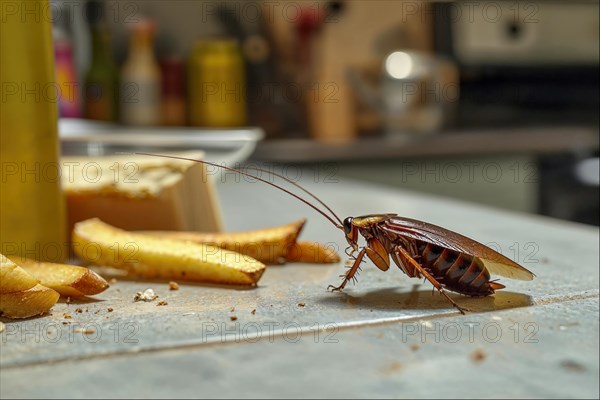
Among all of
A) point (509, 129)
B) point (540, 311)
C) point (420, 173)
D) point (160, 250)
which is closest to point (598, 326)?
point (540, 311)

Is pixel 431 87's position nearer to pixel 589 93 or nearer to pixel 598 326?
pixel 589 93

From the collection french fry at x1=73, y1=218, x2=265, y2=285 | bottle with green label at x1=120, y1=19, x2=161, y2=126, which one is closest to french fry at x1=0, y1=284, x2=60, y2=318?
french fry at x1=73, y1=218, x2=265, y2=285

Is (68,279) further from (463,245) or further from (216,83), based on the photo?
(216,83)

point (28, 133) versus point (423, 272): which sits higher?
point (28, 133)

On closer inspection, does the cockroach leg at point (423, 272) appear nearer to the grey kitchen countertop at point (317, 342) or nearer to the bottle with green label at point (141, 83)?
the grey kitchen countertop at point (317, 342)

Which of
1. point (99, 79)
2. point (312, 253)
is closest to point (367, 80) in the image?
point (99, 79)

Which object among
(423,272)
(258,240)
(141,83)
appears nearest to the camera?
(423,272)

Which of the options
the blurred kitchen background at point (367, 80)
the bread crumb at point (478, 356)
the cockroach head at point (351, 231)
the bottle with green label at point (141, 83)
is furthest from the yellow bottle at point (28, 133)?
the bottle with green label at point (141, 83)

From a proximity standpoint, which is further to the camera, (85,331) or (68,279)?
(68,279)
